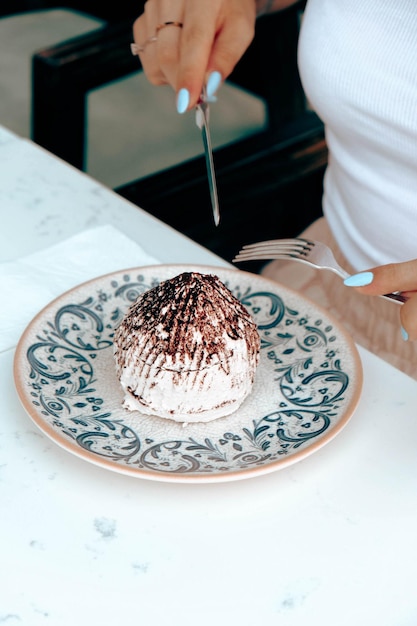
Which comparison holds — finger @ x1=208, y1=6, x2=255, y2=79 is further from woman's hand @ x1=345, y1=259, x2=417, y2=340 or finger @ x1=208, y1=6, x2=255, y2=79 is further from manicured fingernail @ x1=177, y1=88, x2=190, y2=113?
woman's hand @ x1=345, y1=259, x2=417, y2=340

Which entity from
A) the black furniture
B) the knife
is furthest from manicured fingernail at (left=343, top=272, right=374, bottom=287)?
the black furniture

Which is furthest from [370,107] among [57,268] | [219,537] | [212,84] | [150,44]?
[219,537]

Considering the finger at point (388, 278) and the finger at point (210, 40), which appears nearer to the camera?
the finger at point (388, 278)

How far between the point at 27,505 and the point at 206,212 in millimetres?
717

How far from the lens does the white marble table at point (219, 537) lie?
0.55 m

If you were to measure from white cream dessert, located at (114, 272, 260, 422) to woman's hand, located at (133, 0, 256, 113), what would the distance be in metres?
0.26

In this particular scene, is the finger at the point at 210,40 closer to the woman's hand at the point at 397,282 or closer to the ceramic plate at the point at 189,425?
the ceramic plate at the point at 189,425

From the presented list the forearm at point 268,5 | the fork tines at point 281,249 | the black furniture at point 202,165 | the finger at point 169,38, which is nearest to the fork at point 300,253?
the fork tines at point 281,249

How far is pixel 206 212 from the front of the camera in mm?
1254

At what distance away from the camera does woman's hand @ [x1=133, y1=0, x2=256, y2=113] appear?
89cm

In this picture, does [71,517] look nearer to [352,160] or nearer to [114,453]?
[114,453]

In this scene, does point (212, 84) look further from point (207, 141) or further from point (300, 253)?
point (300, 253)

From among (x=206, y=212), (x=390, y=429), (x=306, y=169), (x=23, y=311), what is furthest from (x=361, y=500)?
(x=306, y=169)

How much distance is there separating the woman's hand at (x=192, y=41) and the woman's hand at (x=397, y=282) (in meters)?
0.31
